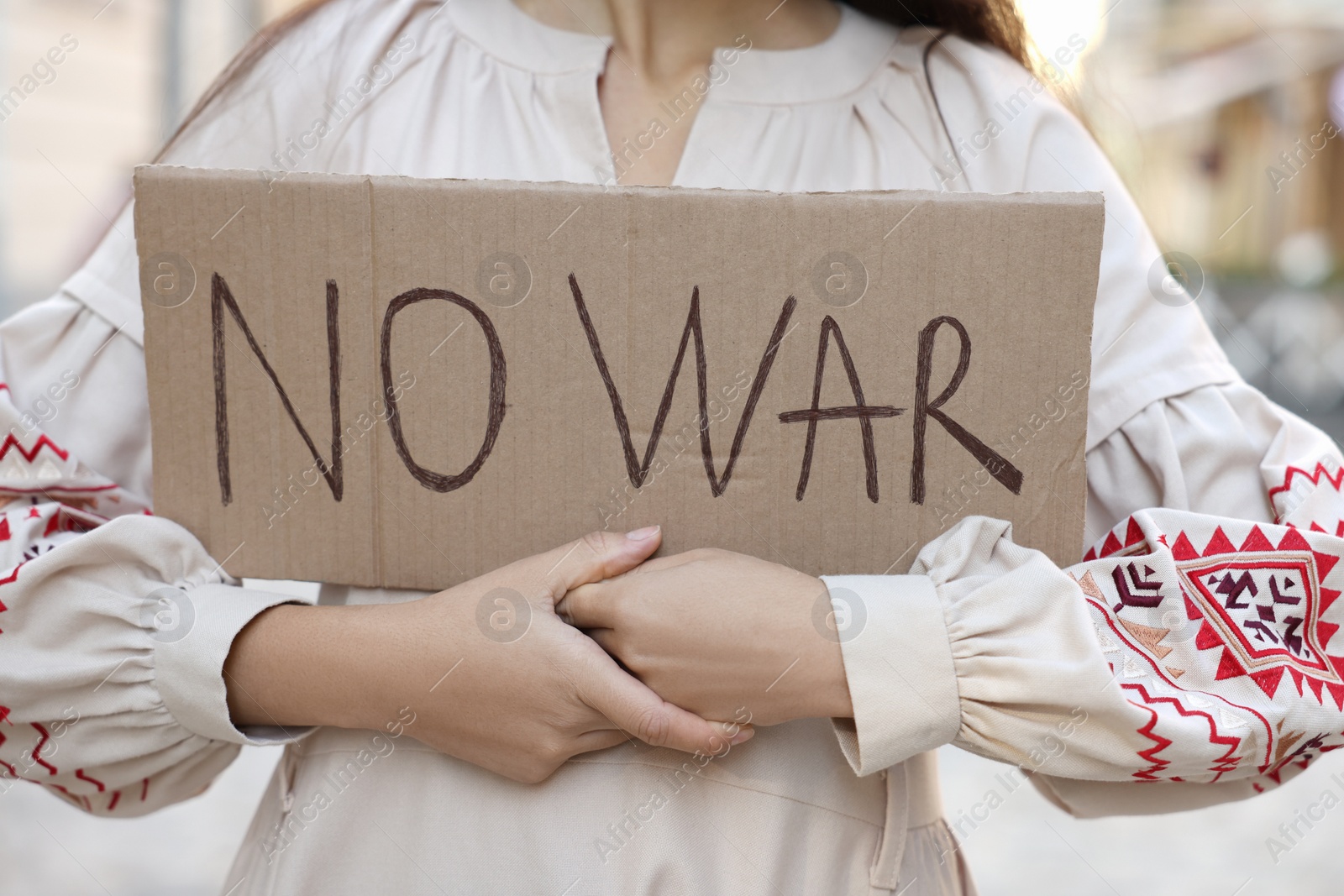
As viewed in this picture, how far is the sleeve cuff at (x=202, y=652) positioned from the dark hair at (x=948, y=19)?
53cm

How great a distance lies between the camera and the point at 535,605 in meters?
0.87

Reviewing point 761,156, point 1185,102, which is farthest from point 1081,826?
point 1185,102

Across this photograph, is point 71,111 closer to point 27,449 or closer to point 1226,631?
point 27,449

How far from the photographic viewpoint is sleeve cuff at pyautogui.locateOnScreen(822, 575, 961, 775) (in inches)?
32.9

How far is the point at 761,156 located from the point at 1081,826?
2.83 metres

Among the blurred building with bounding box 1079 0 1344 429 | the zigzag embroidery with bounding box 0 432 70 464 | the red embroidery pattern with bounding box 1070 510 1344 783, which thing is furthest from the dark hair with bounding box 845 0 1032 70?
the blurred building with bounding box 1079 0 1344 429

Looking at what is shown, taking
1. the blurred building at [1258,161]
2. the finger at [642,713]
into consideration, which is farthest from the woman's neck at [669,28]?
the blurred building at [1258,161]

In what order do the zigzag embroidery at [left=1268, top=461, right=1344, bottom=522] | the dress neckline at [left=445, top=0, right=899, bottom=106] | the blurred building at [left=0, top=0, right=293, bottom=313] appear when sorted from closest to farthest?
the zigzag embroidery at [left=1268, top=461, right=1344, bottom=522]
the dress neckline at [left=445, top=0, right=899, bottom=106]
the blurred building at [left=0, top=0, right=293, bottom=313]

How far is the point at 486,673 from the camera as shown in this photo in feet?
2.87

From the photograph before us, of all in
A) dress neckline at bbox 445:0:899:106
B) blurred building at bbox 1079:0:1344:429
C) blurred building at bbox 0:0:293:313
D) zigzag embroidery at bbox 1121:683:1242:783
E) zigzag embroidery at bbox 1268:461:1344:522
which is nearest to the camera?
zigzag embroidery at bbox 1121:683:1242:783

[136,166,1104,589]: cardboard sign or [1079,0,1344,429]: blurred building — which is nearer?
[136,166,1104,589]: cardboard sign

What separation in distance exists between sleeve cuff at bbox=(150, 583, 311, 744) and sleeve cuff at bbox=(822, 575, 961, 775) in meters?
0.46

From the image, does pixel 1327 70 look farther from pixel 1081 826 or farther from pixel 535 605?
pixel 535 605

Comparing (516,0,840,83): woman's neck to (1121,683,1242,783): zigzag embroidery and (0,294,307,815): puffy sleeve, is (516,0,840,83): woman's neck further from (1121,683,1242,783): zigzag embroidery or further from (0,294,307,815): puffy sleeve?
(1121,683,1242,783): zigzag embroidery
